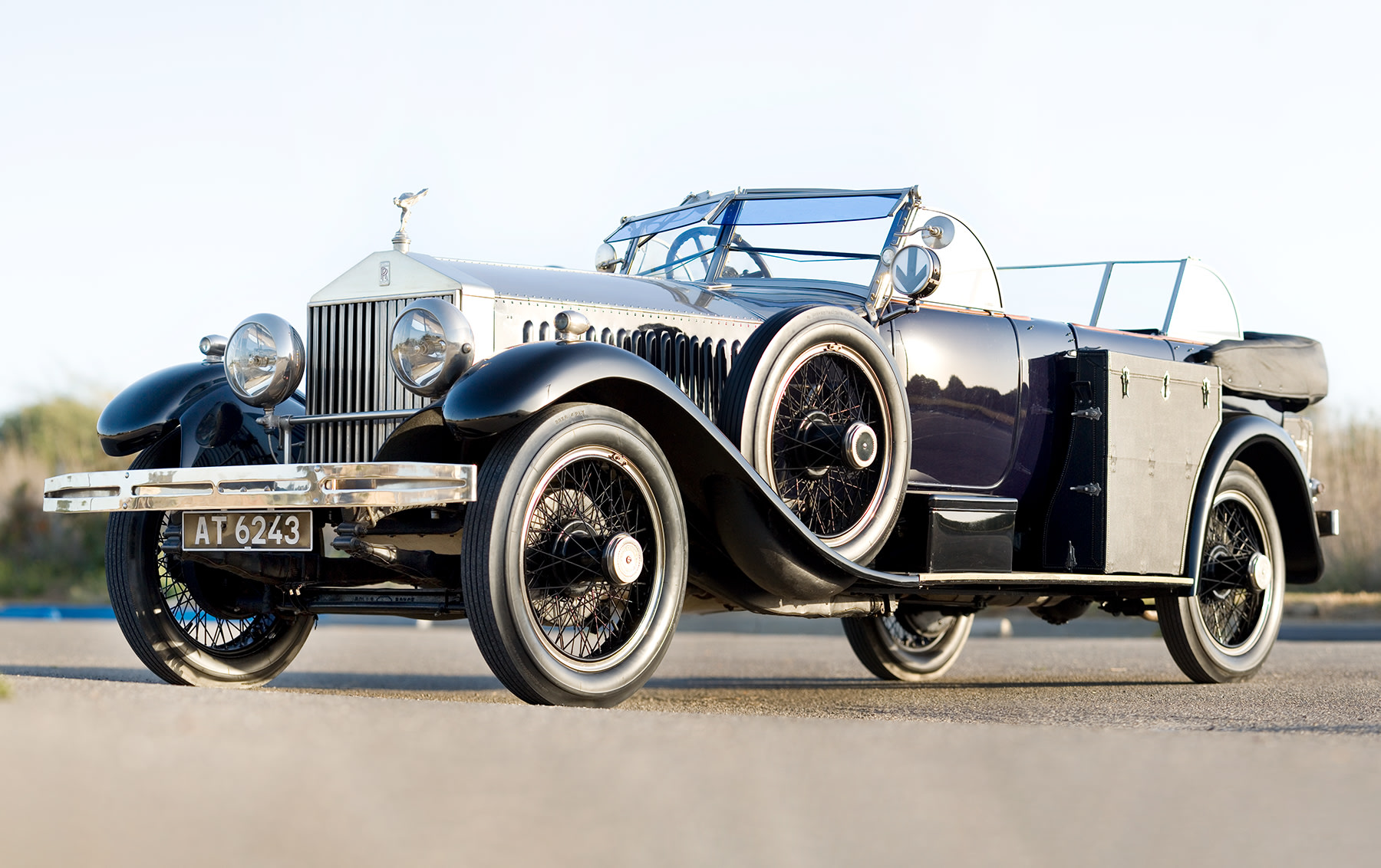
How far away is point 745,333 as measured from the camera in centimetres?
609

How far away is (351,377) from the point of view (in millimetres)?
5508

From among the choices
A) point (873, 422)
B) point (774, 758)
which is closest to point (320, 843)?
point (774, 758)

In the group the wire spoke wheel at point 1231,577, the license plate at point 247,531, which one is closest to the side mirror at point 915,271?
the wire spoke wheel at point 1231,577

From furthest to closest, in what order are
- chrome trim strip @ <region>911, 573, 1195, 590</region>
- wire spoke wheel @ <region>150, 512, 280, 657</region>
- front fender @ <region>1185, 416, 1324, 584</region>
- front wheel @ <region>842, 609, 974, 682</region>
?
Answer: front wheel @ <region>842, 609, 974, 682</region>, front fender @ <region>1185, 416, 1324, 584</region>, chrome trim strip @ <region>911, 573, 1195, 590</region>, wire spoke wheel @ <region>150, 512, 280, 657</region>

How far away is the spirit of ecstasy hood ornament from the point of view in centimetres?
Answer: 575

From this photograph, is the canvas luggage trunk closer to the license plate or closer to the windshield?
the windshield

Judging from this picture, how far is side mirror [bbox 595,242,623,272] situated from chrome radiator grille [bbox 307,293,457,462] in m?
2.24

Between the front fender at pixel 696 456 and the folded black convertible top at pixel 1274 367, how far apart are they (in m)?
2.91

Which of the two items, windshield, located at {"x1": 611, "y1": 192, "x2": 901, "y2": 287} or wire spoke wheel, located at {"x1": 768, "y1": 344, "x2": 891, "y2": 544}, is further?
windshield, located at {"x1": 611, "y1": 192, "x2": 901, "y2": 287}

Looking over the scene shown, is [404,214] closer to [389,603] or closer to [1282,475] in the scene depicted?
[389,603]

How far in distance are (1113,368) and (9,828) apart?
561 cm

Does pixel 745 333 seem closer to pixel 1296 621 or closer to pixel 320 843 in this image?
pixel 320 843

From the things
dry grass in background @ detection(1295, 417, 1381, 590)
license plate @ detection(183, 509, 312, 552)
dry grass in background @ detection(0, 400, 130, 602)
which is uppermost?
license plate @ detection(183, 509, 312, 552)

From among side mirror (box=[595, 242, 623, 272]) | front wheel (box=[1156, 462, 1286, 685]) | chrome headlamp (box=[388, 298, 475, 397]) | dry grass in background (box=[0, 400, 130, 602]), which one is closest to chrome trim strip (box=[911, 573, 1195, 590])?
front wheel (box=[1156, 462, 1286, 685])
